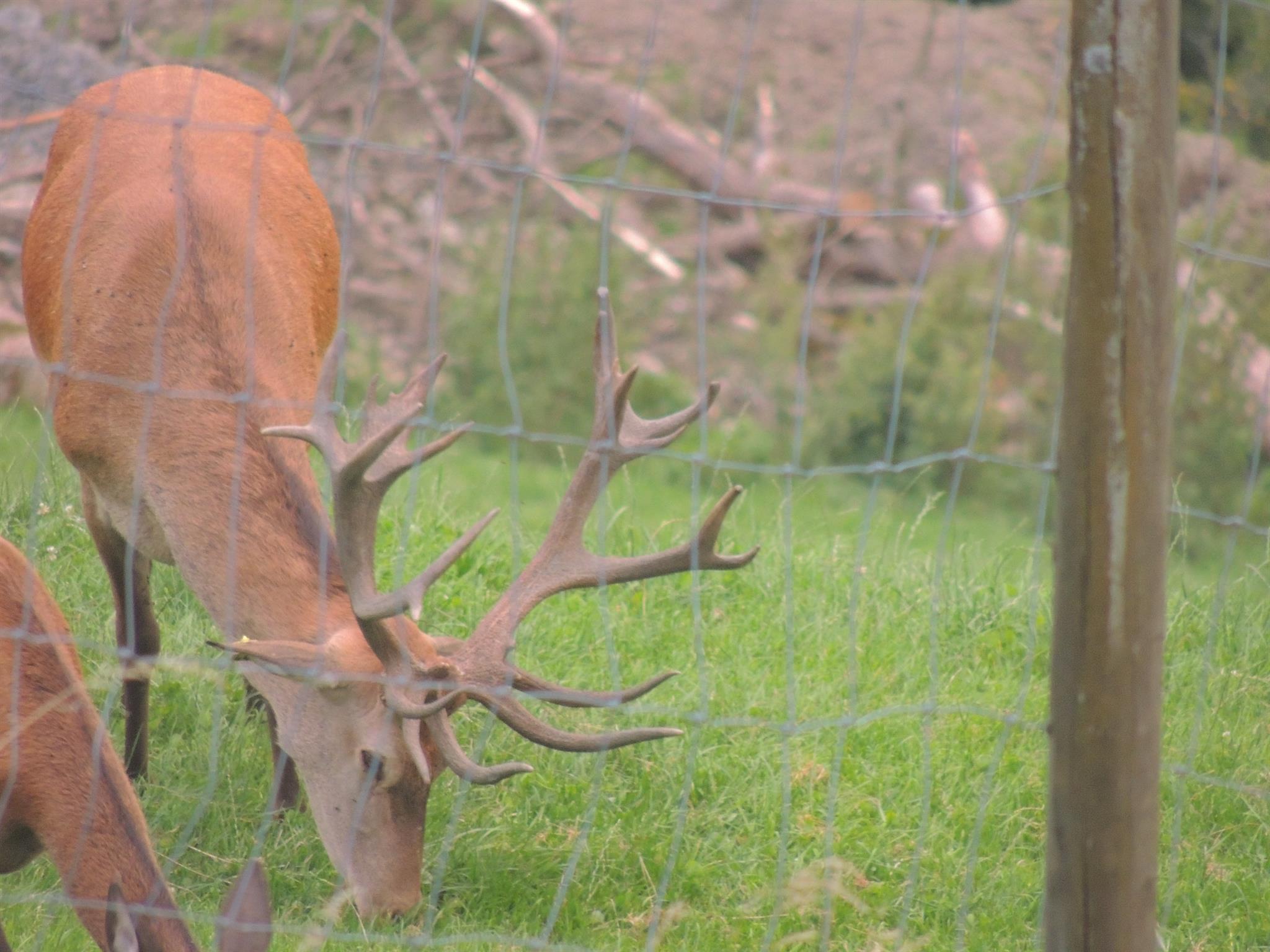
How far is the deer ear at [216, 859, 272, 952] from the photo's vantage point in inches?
107

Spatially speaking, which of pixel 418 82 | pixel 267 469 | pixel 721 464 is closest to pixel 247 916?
pixel 721 464

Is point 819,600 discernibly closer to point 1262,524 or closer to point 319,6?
point 1262,524

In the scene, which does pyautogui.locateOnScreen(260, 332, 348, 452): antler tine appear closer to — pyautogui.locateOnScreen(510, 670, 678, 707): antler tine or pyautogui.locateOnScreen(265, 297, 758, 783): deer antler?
pyautogui.locateOnScreen(265, 297, 758, 783): deer antler

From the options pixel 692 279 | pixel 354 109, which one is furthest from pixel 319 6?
pixel 692 279

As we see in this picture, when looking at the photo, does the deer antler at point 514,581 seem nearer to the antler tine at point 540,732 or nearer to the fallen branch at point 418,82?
the antler tine at point 540,732

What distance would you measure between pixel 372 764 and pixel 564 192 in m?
9.19

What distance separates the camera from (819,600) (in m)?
5.22

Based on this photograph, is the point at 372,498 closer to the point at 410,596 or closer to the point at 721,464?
the point at 410,596

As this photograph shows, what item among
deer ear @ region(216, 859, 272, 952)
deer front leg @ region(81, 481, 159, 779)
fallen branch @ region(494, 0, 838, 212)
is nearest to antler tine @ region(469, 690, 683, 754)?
deer ear @ region(216, 859, 272, 952)

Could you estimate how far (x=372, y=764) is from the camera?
3582 millimetres

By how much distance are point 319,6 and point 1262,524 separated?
333 inches

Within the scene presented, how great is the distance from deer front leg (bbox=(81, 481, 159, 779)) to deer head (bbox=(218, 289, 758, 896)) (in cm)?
77

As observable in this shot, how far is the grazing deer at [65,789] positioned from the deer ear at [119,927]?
4 cm

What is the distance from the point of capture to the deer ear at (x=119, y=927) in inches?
110
